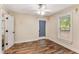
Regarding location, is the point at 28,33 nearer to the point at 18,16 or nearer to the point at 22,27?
the point at 22,27

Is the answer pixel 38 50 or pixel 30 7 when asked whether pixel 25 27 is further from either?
pixel 38 50

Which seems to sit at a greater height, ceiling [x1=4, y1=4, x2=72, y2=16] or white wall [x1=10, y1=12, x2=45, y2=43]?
ceiling [x1=4, y1=4, x2=72, y2=16]

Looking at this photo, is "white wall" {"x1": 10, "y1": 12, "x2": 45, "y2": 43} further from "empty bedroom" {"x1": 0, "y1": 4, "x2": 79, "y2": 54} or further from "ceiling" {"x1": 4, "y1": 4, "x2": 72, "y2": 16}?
"ceiling" {"x1": 4, "y1": 4, "x2": 72, "y2": 16}

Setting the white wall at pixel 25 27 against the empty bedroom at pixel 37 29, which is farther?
the white wall at pixel 25 27

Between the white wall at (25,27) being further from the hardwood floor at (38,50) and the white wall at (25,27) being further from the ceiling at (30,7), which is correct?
the hardwood floor at (38,50)

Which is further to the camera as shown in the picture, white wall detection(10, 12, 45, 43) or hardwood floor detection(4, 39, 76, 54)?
white wall detection(10, 12, 45, 43)

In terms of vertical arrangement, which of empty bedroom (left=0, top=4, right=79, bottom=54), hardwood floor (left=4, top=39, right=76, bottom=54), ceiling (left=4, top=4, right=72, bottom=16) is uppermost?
ceiling (left=4, top=4, right=72, bottom=16)

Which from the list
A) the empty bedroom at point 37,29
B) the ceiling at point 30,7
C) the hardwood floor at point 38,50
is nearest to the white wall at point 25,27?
the empty bedroom at point 37,29

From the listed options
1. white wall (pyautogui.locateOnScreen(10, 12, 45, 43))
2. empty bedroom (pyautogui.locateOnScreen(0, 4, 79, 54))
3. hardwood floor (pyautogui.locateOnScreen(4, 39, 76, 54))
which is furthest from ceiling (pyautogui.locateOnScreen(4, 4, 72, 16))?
hardwood floor (pyautogui.locateOnScreen(4, 39, 76, 54))

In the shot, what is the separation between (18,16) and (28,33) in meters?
1.34

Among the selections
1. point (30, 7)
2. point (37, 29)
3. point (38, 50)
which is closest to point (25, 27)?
point (37, 29)

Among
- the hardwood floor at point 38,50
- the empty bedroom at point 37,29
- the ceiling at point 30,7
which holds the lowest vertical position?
the hardwood floor at point 38,50
